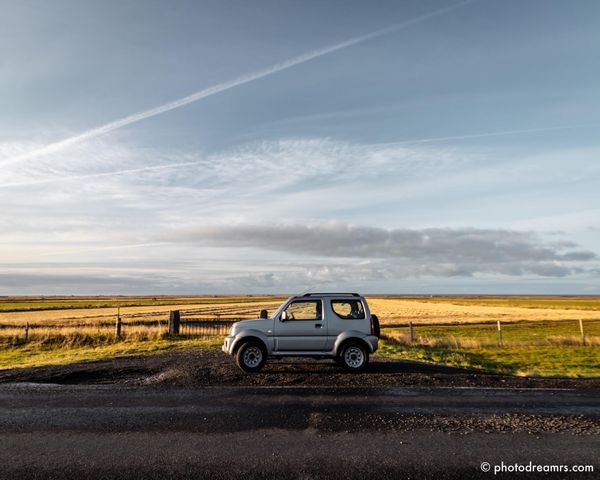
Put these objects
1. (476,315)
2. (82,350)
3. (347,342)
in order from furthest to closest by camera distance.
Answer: (476,315), (82,350), (347,342)

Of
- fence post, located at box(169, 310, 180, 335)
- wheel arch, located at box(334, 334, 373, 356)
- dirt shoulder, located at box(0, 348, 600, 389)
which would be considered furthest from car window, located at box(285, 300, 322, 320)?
fence post, located at box(169, 310, 180, 335)

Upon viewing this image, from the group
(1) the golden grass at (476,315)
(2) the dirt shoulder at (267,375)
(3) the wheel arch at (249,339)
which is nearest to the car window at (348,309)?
(2) the dirt shoulder at (267,375)

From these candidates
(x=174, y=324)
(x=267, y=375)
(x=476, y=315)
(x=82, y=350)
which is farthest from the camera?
(x=476, y=315)

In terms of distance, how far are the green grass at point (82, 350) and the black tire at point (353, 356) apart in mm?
8722

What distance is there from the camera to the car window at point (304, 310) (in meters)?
11.7

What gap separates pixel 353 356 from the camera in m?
11.5

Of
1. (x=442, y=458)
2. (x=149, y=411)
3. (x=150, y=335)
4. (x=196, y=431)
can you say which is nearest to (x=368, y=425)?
(x=442, y=458)

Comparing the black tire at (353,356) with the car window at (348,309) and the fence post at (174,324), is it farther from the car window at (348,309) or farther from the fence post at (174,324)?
the fence post at (174,324)

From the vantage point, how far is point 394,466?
A: 5.15m

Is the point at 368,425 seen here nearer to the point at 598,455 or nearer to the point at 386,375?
the point at 598,455

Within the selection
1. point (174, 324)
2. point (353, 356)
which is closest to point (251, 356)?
point (353, 356)

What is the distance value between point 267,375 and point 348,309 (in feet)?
9.32

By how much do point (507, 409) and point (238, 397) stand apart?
511 centimetres

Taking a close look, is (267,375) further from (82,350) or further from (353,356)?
(82,350)
